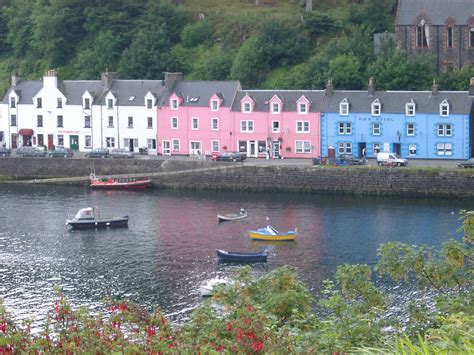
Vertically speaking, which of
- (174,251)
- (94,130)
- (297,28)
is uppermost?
(297,28)

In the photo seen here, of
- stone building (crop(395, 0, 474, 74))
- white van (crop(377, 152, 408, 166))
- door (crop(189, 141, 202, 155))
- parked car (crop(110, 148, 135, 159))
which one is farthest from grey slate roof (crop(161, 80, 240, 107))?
stone building (crop(395, 0, 474, 74))

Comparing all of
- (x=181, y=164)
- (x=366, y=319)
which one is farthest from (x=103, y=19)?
(x=366, y=319)

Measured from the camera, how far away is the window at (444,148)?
218 ft

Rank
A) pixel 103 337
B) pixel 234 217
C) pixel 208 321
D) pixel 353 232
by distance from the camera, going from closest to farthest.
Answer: pixel 103 337, pixel 208 321, pixel 353 232, pixel 234 217

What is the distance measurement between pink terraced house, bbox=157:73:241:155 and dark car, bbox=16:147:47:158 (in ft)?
23.6

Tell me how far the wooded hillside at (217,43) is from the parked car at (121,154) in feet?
28.4

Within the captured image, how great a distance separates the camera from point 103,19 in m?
85.1

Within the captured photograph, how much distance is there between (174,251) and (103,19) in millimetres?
40623

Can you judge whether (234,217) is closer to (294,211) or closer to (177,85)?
(294,211)

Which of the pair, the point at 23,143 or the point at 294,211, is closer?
the point at 294,211

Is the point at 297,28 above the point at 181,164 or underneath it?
above

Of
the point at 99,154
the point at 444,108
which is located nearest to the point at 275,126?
the point at 444,108

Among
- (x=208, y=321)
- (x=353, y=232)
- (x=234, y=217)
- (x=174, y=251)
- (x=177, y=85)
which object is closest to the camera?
(x=208, y=321)

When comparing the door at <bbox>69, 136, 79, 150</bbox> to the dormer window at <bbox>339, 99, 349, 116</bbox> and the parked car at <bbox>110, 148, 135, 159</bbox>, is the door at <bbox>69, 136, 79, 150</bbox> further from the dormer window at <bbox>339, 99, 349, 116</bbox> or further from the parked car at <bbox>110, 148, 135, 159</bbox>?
the dormer window at <bbox>339, 99, 349, 116</bbox>
